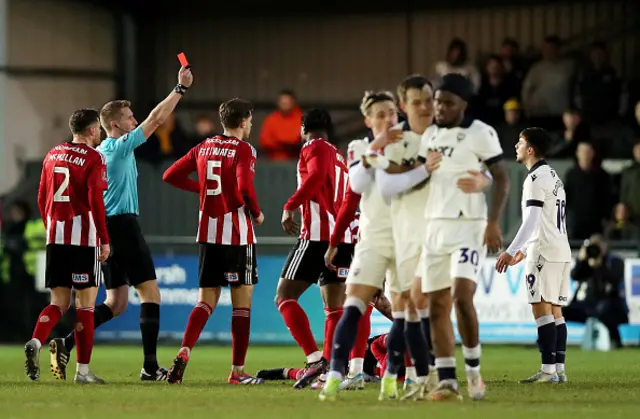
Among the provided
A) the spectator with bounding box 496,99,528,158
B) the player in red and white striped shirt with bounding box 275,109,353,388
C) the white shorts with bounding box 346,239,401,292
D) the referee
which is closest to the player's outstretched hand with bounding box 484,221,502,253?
the white shorts with bounding box 346,239,401,292

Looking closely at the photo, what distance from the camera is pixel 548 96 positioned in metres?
23.5

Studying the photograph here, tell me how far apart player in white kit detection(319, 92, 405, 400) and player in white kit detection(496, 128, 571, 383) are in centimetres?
247

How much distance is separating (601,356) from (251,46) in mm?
12019

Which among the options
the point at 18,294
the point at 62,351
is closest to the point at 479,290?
the point at 18,294

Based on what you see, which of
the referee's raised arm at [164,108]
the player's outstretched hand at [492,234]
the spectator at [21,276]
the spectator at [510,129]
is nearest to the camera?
the player's outstretched hand at [492,234]

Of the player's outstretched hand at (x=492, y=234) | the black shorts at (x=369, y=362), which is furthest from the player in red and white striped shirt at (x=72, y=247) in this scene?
the player's outstretched hand at (x=492, y=234)

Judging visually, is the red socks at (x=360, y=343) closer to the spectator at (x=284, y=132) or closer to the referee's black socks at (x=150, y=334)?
the referee's black socks at (x=150, y=334)

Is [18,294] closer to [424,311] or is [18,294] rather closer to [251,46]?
[251,46]

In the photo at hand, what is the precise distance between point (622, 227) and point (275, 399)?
10923 millimetres

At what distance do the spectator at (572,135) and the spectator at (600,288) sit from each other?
2503mm

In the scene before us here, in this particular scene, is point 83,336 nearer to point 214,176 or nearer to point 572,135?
point 214,176

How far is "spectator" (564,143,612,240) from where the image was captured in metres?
20.4

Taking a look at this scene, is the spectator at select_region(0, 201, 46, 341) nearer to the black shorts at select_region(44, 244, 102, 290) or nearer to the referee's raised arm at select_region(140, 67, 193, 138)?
the black shorts at select_region(44, 244, 102, 290)

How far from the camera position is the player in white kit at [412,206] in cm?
1010
